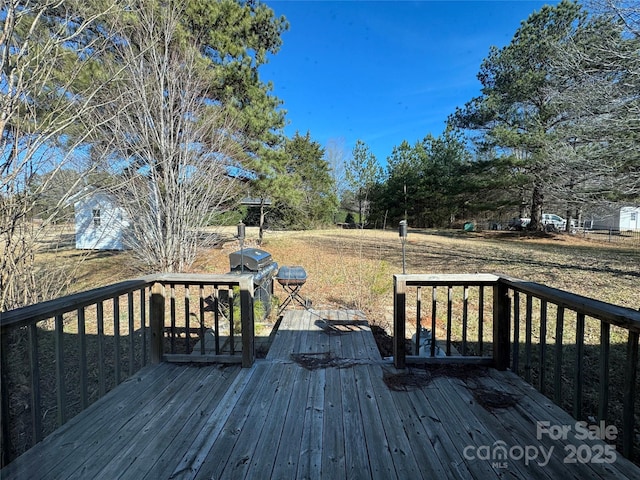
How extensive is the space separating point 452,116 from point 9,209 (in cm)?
1601

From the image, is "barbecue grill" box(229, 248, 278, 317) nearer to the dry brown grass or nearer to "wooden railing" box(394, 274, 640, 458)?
the dry brown grass

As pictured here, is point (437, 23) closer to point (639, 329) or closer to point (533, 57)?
point (639, 329)

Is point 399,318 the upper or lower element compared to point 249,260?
lower

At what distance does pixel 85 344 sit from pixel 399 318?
2096 mm

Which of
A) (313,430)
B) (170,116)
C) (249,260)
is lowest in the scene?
(313,430)

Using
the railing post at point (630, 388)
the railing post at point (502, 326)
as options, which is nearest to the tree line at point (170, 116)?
the railing post at point (502, 326)

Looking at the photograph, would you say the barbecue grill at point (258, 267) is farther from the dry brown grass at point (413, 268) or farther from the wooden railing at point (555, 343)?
the wooden railing at point (555, 343)

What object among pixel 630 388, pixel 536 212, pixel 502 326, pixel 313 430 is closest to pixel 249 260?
pixel 313 430

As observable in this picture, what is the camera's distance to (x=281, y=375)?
92.1 inches

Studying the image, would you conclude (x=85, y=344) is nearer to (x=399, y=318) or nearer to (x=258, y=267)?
(x=399, y=318)

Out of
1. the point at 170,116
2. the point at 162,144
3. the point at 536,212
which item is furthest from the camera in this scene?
the point at 536,212

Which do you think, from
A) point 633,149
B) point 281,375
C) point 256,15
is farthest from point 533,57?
point 281,375

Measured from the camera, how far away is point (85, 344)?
74.8 inches

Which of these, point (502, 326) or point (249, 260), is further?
point (249, 260)
